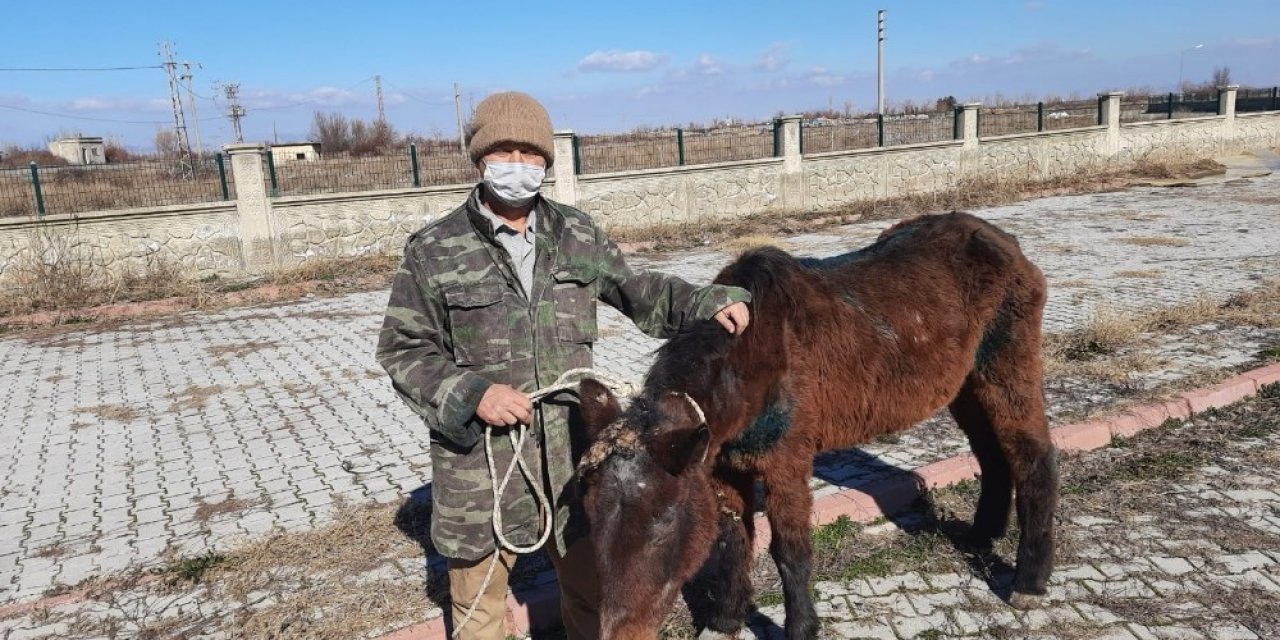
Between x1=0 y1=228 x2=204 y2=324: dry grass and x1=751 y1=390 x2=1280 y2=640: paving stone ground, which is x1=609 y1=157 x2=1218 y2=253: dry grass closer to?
x1=0 y1=228 x2=204 y2=324: dry grass

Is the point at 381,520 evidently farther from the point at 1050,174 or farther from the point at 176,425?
the point at 1050,174

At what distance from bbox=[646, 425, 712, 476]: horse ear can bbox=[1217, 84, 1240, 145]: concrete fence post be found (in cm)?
3160

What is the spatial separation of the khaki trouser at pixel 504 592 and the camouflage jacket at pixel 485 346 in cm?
11

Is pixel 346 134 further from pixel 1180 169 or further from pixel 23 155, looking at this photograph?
pixel 1180 169

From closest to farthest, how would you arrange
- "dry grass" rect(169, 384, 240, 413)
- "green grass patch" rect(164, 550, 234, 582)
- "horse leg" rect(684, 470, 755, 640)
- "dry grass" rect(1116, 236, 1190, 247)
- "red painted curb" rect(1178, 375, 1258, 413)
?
"horse leg" rect(684, 470, 755, 640)
"green grass patch" rect(164, 550, 234, 582)
"red painted curb" rect(1178, 375, 1258, 413)
"dry grass" rect(169, 384, 240, 413)
"dry grass" rect(1116, 236, 1190, 247)

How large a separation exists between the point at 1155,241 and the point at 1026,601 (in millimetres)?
12076

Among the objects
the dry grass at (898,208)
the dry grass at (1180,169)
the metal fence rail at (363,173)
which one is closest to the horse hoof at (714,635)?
the dry grass at (898,208)

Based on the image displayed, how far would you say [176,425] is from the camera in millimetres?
6902

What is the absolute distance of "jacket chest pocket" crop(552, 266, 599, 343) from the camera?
8.79 ft

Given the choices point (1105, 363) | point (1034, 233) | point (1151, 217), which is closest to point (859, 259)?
point (1105, 363)

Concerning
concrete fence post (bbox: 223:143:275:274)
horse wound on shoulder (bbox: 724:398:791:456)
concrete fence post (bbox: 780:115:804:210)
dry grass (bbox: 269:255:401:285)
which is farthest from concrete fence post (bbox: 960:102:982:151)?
horse wound on shoulder (bbox: 724:398:791:456)

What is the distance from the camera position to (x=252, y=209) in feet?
Result: 45.2

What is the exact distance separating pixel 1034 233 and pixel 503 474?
580 inches

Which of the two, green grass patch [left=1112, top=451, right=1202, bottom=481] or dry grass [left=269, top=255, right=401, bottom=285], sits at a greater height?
dry grass [left=269, top=255, right=401, bottom=285]
